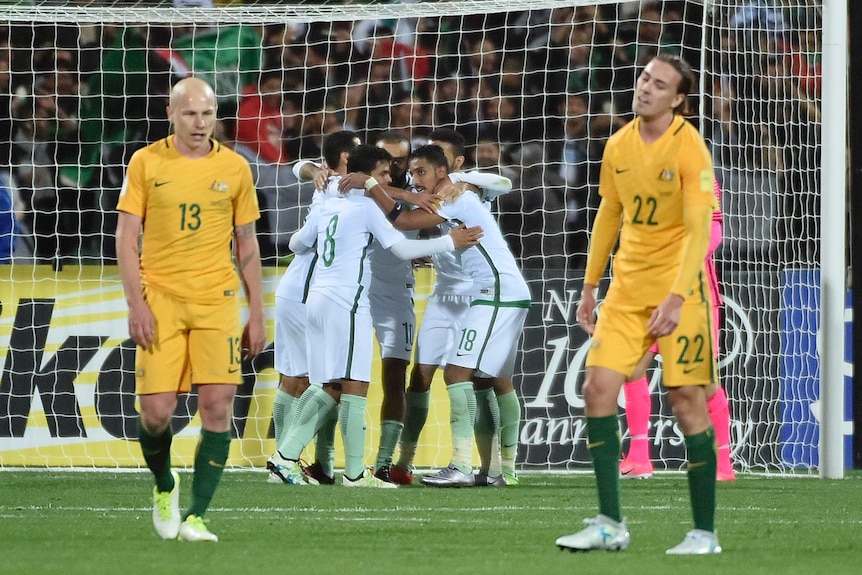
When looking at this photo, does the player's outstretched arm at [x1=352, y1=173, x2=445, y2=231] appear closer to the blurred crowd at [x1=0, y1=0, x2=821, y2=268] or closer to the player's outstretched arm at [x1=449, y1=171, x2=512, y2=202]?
the player's outstretched arm at [x1=449, y1=171, x2=512, y2=202]

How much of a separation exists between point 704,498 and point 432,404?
5.06m

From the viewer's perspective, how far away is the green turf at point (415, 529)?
4766mm

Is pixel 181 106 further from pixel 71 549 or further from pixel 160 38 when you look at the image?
pixel 160 38

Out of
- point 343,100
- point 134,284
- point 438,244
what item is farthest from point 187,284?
point 343,100

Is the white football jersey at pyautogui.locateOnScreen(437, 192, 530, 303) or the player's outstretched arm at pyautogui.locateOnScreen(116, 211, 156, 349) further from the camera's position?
the white football jersey at pyautogui.locateOnScreen(437, 192, 530, 303)

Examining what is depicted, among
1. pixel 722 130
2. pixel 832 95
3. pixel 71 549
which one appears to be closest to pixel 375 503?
pixel 71 549

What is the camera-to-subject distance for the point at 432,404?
1012cm

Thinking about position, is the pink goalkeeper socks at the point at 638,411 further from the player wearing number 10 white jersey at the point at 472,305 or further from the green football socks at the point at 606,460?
the green football socks at the point at 606,460

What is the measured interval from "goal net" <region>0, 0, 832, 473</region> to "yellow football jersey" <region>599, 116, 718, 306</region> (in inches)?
160

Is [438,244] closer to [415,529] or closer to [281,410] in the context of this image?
[281,410]

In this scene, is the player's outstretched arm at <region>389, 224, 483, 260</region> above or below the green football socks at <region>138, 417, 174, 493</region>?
above

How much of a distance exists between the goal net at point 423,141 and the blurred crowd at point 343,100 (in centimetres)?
2

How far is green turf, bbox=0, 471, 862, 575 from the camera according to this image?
4766 mm

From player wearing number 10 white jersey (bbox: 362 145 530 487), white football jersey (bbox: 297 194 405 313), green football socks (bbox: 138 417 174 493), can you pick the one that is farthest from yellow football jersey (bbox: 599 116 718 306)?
white football jersey (bbox: 297 194 405 313)
